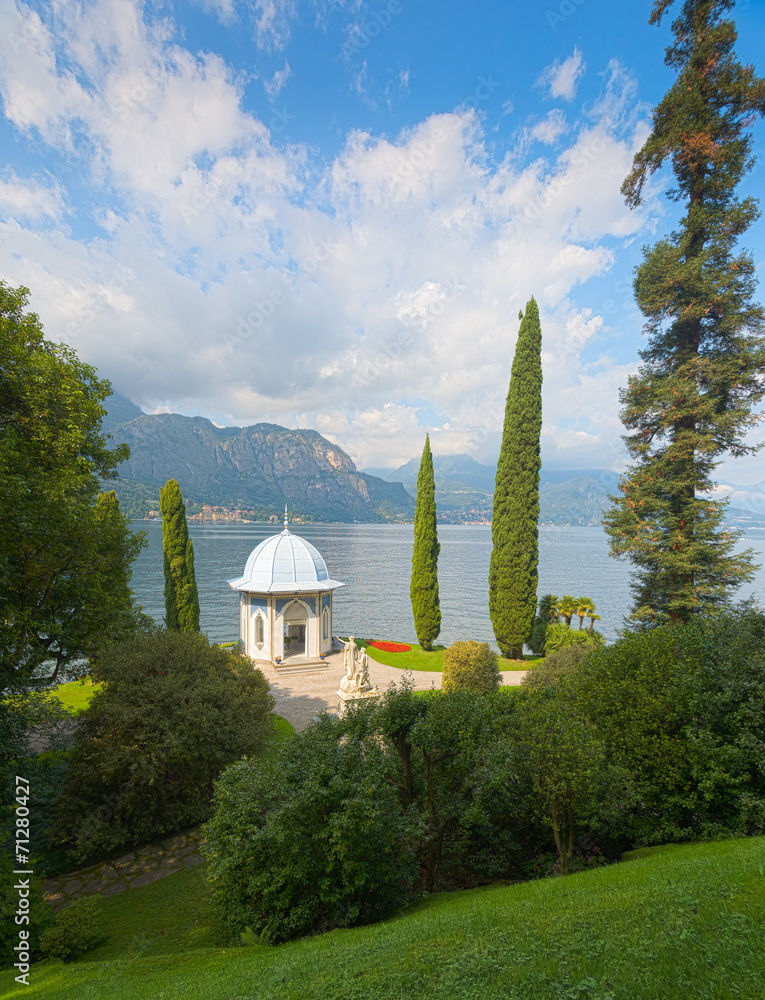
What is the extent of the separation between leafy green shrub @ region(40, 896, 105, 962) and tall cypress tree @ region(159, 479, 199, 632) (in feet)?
58.9

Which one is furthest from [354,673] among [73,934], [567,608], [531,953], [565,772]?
[567,608]

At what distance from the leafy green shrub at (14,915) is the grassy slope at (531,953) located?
1.61 ft

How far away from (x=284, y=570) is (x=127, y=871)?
14799 mm

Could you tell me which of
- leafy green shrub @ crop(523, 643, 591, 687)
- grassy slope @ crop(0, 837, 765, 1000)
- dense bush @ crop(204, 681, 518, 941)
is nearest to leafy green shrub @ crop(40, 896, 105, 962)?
grassy slope @ crop(0, 837, 765, 1000)

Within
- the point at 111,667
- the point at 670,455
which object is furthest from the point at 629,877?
the point at 670,455

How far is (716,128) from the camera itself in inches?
539

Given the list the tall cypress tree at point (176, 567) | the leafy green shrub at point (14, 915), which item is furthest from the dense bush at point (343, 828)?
the tall cypress tree at point (176, 567)

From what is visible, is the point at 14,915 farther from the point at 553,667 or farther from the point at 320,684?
the point at 320,684

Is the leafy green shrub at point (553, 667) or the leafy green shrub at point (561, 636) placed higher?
the leafy green shrub at point (553, 667)

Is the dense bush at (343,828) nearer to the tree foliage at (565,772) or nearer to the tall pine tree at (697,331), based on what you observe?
the tree foliage at (565,772)

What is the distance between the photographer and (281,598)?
22.6 m

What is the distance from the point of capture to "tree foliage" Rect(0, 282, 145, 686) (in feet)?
28.0

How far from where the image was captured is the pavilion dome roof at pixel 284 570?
22.5 meters

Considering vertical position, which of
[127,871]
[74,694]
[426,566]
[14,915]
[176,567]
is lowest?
[127,871]
